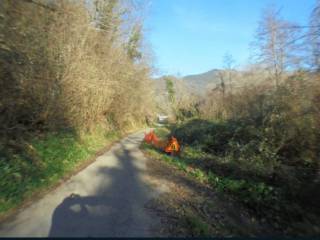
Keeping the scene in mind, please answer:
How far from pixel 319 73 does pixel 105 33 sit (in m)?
12.7

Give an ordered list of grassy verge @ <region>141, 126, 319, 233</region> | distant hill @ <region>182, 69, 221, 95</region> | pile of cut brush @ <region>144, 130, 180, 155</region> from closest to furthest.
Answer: grassy verge @ <region>141, 126, 319, 233</region>, pile of cut brush @ <region>144, 130, 180, 155</region>, distant hill @ <region>182, 69, 221, 95</region>

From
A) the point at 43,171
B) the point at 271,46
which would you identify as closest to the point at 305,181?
the point at 43,171

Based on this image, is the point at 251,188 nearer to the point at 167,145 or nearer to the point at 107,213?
the point at 107,213

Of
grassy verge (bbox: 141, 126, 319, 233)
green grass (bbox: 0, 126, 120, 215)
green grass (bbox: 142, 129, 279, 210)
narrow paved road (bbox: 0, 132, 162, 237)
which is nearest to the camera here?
narrow paved road (bbox: 0, 132, 162, 237)

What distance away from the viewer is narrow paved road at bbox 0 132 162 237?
3.82 meters

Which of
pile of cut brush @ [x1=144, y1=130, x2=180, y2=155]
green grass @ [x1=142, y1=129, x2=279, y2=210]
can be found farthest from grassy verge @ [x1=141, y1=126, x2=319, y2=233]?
pile of cut brush @ [x1=144, y1=130, x2=180, y2=155]

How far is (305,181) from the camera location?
5.76m

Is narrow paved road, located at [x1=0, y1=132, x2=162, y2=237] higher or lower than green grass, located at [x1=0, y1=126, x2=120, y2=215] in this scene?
lower

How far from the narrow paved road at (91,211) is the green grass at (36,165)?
40cm

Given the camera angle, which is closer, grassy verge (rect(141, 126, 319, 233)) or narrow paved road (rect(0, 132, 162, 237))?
narrow paved road (rect(0, 132, 162, 237))

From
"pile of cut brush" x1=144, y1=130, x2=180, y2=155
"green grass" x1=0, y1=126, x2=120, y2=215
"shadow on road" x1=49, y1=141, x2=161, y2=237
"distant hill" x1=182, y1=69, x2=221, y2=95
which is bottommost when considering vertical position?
"pile of cut brush" x1=144, y1=130, x2=180, y2=155

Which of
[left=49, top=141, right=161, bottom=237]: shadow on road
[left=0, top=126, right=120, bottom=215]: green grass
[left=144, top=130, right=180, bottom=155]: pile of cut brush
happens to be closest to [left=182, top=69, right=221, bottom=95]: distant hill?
[left=144, top=130, right=180, bottom=155]: pile of cut brush

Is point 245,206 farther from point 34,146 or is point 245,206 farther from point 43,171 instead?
point 34,146

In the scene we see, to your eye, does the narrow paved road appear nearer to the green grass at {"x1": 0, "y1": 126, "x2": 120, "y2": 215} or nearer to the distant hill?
the green grass at {"x1": 0, "y1": 126, "x2": 120, "y2": 215}
